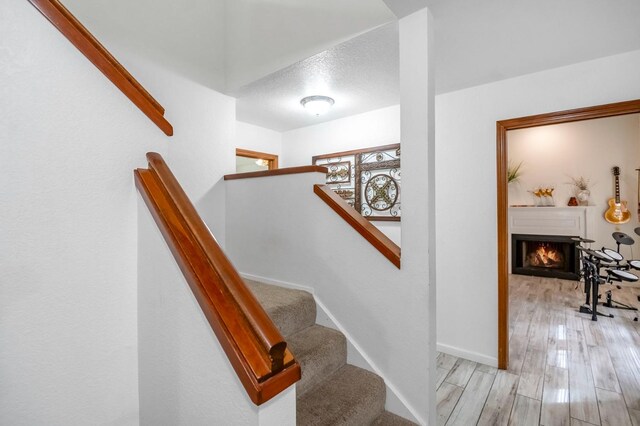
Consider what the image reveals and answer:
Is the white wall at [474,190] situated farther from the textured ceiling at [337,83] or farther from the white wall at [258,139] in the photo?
the white wall at [258,139]

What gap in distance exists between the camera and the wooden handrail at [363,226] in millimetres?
1615

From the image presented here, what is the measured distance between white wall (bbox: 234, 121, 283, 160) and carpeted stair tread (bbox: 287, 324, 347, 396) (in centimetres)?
262

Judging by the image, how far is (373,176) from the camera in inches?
126

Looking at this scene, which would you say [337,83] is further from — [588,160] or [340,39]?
[588,160]

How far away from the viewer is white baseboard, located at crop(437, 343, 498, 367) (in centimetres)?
241

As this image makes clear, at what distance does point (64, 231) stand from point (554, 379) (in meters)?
3.19

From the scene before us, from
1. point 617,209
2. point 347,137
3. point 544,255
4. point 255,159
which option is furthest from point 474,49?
point 544,255

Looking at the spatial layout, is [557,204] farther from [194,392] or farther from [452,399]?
[194,392]

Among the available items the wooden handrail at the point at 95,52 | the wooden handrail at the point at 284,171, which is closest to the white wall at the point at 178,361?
the wooden handrail at the point at 95,52

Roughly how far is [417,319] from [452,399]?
38.8 inches

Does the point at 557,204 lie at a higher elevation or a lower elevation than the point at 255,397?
higher

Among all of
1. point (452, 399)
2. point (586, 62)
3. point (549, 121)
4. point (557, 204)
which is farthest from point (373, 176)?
point (557, 204)

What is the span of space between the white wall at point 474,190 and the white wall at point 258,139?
2239mm

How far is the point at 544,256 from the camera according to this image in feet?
18.2
